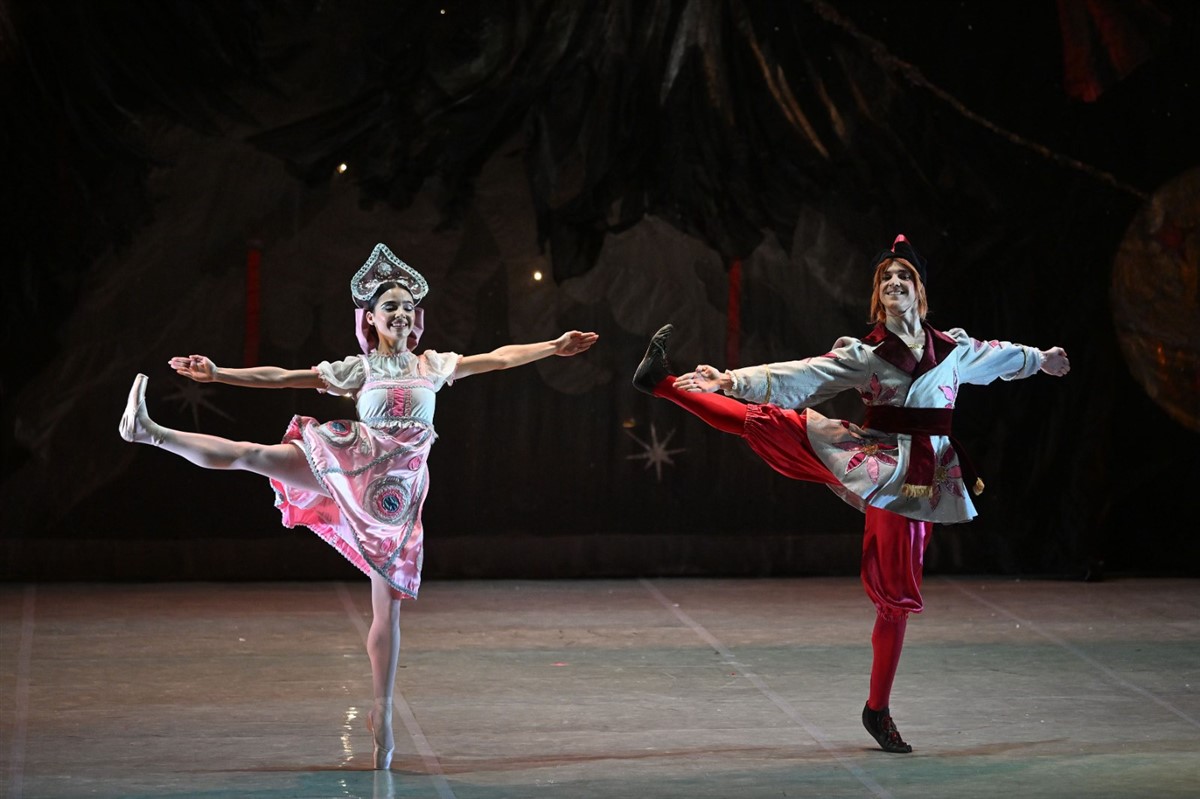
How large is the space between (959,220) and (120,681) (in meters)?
4.17

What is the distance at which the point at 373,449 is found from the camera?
3.77 metres

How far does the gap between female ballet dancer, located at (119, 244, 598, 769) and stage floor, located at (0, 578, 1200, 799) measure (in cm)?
44

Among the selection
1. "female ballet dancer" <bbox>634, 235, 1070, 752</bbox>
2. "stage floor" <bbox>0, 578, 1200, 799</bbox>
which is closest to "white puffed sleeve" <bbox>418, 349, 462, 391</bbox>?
"female ballet dancer" <bbox>634, 235, 1070, 752</bbox>

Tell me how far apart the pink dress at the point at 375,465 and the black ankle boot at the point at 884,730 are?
123 cm

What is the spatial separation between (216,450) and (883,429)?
1679mm

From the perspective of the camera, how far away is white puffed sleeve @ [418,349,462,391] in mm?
3902

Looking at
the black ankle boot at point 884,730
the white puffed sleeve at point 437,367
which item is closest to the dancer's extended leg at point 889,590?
the black ankle boot at point 884,730

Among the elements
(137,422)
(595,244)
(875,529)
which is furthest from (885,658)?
(595,244)

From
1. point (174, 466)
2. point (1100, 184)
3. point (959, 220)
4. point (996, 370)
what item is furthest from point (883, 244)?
point (174, 466)

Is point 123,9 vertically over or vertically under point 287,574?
over

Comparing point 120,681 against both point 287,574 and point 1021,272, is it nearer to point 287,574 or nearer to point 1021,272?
point 287,574

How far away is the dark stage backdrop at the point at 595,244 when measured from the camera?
6.28 meters

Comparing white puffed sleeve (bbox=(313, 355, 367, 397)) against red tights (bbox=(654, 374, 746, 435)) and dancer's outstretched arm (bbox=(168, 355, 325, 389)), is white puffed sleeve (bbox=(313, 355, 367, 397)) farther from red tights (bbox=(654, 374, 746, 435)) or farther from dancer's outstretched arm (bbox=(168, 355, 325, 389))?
red tights (bbox=(654, 374, 746, 435))

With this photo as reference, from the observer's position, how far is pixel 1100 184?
698 cm
